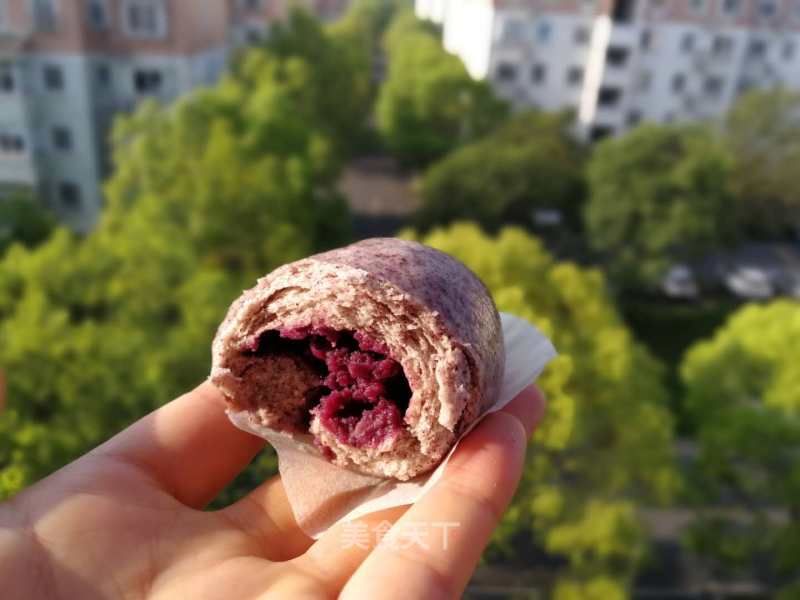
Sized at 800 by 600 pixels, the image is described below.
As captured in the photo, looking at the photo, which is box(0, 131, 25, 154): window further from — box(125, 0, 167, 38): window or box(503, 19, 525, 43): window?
box(503, 19, 525, 43): window

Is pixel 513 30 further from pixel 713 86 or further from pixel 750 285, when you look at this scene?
pixel 750 285

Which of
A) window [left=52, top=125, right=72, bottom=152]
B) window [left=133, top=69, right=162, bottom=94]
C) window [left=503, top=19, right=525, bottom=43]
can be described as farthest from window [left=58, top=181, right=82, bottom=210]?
window [left=503, top=19, right=525, bottom=43]

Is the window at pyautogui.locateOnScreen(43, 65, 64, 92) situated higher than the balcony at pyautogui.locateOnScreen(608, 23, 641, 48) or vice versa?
the balcony at pyautogui.locateOnScreen(608, 23, 641, 48)

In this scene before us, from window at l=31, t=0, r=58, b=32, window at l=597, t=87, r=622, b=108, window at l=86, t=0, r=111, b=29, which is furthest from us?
window at l=597, t=87, r=622, b=108

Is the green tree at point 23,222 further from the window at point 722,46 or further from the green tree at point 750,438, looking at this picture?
the window at point 722,46

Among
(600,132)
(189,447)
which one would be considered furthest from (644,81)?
(189,447)
